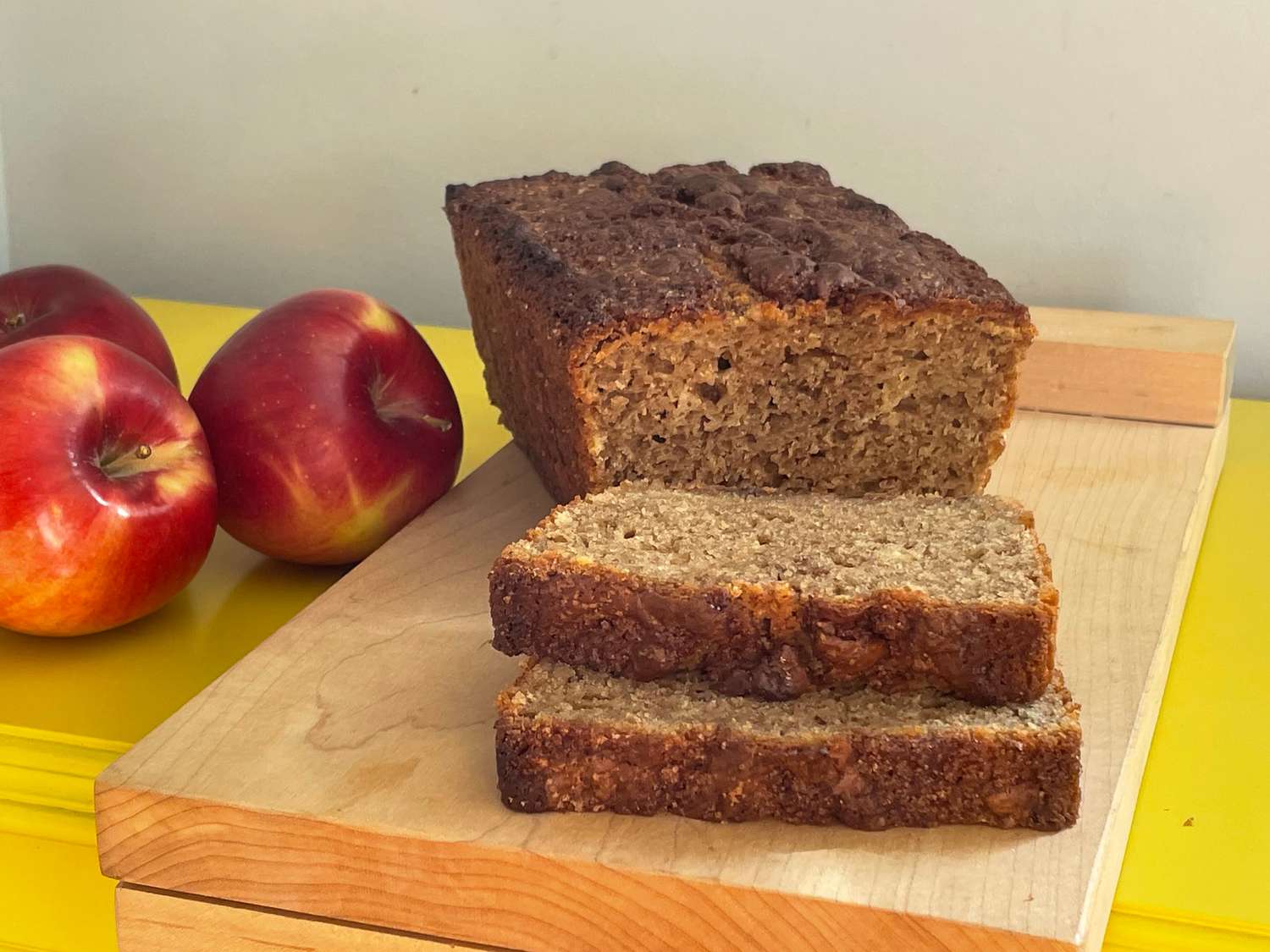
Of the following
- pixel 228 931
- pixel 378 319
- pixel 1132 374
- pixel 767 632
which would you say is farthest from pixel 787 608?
pixel 1132 374

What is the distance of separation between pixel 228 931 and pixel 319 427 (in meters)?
0.64

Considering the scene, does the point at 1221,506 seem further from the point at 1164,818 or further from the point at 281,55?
the point at 281,55

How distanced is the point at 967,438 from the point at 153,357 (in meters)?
1.11

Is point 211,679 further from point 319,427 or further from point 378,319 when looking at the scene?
point 378,319

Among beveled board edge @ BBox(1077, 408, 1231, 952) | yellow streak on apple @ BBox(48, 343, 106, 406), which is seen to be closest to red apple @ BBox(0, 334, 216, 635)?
yellow streak on apple @ BBox(48, 343, 106, 406)

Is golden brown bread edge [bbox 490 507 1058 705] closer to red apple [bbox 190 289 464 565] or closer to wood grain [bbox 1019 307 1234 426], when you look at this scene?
red apple [bbox 190 289 464 565]

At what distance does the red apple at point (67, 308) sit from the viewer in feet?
6.36

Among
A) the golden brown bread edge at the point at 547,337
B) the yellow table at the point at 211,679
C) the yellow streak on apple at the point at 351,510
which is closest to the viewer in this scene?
the yellow table at the point at 211,679

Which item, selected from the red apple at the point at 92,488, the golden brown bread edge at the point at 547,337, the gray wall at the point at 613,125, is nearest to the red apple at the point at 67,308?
the red apple at the point at 92,488

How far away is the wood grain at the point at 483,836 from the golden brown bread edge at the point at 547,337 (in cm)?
25

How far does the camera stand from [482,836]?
1.23m

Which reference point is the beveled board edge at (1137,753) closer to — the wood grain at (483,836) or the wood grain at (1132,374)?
the wood grain at (483,836)

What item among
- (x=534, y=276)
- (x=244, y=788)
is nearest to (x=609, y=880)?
(x=244, y=788)

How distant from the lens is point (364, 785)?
1.31 metres
